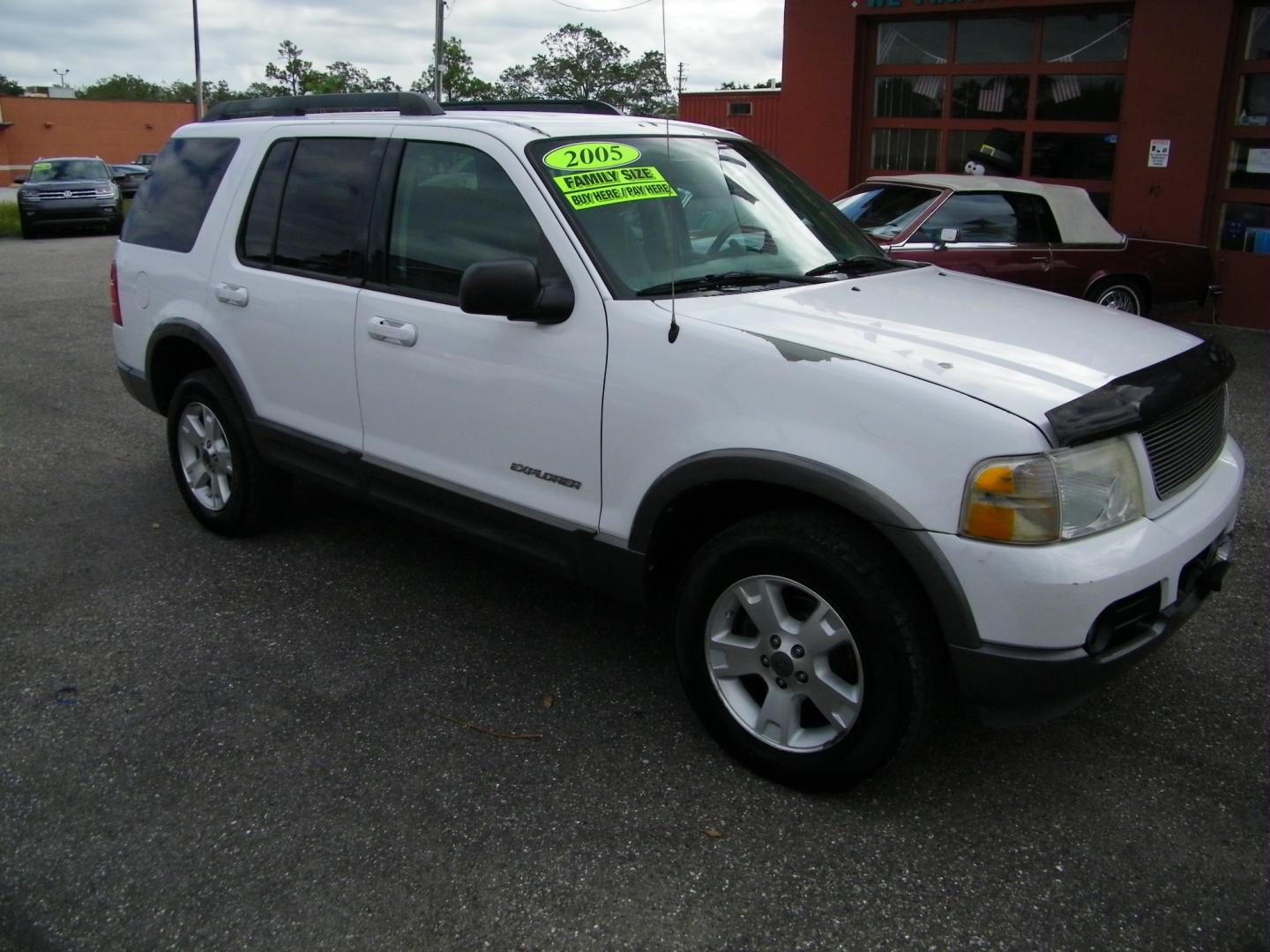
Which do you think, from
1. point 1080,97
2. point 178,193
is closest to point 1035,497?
point 178,193

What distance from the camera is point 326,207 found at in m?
4.39

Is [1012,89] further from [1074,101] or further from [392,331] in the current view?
[392,331]

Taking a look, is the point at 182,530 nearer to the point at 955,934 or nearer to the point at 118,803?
the point at 118,803

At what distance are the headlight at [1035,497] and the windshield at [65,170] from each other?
2548 centimetres

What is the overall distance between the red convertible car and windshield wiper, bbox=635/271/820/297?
4.81 meters

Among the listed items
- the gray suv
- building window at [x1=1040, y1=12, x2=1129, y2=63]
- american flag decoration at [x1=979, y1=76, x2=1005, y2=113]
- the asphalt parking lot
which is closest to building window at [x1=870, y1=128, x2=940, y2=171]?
american flag decoration at [x1=979, y1=76, x2=1005, y2=113]

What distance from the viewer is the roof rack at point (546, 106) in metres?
4.57

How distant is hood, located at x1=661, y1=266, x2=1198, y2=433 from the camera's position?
9.35 feet

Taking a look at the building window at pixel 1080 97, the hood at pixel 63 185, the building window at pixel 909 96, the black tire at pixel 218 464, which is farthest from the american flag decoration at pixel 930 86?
the hood at pixel 63 185

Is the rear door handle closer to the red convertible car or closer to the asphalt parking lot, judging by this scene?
the asphalt parking lot

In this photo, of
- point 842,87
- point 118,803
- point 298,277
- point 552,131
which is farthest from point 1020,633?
point 842,87

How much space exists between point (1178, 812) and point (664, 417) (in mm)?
1846

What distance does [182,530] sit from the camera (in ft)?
17.6

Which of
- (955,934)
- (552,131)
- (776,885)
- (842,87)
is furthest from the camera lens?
(842,87)
